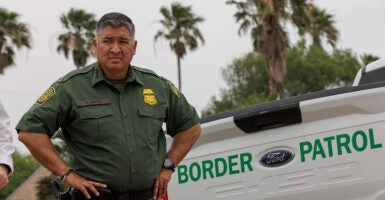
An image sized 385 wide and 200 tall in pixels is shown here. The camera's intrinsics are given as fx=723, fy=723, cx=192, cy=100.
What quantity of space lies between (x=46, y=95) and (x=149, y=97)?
1.64 ft

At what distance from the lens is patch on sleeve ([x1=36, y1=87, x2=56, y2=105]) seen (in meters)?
3.36

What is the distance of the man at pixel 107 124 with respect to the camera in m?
3.34

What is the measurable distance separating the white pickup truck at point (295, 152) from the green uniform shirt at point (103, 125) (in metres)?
0.62

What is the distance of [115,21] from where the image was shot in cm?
344

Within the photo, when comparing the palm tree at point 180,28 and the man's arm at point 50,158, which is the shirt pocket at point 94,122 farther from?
the palm tree at point 180,28

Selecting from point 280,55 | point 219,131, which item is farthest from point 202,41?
point 219,131

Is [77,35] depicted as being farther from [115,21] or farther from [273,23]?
[115,21]

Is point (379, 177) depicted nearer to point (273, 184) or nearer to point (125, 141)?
point (273, 184)

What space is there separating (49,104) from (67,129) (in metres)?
0.17

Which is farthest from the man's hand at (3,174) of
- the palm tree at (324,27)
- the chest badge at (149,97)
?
the palm tree at (324,27)

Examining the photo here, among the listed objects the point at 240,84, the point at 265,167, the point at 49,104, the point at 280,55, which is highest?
the point at 49,104

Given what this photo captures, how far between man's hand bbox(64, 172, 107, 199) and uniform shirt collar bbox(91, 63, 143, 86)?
45cm

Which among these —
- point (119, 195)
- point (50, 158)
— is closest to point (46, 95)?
point (50, 158)

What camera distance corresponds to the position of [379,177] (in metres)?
3.69
